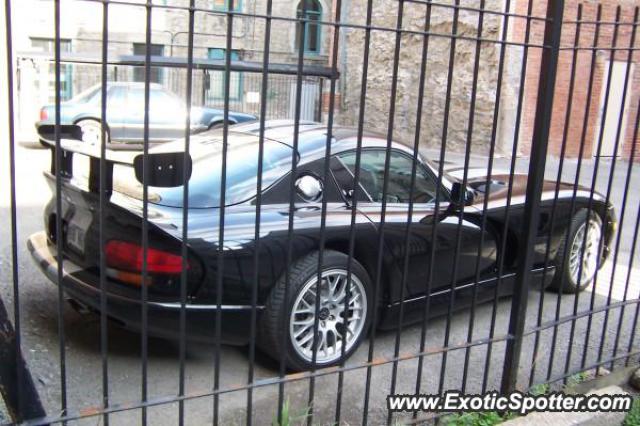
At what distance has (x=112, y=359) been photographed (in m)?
3.91

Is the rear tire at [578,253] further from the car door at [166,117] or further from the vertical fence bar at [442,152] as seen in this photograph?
the car door at [166,117]

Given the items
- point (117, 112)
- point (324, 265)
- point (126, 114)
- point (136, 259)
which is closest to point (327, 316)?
point (324, 265)

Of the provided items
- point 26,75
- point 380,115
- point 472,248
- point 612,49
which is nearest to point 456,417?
point 472,248

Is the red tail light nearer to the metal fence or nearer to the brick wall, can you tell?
the metal fence

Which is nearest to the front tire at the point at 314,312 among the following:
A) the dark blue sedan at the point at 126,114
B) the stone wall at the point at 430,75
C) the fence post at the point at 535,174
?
the fence post at the point at 535,174

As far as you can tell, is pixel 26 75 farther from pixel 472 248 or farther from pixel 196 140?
pixel 472 248

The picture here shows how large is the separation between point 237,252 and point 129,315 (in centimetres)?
67

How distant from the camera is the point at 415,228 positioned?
411cm

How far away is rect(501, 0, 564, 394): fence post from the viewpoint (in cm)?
302

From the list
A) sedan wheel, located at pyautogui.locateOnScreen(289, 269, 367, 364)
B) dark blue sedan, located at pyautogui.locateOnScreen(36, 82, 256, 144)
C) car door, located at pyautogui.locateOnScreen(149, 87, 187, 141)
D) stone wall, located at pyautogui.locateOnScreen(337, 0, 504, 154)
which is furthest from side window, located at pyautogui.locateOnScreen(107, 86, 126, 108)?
sedan wheel, located at pyautogui.locateOnScreen(289, 269, 367, 364)

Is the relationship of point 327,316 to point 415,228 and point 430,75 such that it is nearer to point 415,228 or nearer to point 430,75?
point 415,228

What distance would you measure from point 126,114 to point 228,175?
10.7m

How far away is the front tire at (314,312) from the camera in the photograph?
361cm

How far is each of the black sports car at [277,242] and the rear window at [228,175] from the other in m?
0.01
